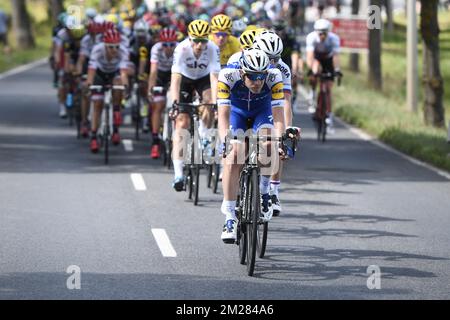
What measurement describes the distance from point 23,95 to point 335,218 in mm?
19053

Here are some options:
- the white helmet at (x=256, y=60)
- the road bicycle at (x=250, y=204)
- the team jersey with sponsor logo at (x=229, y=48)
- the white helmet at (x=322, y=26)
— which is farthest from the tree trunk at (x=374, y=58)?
the white helmet at (x=256, y=60)

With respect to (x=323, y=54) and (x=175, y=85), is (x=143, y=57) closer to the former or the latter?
(x=323, y=54)

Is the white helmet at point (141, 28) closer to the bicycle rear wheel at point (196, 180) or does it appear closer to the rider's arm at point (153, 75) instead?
the rider's arm at point (153, 75)

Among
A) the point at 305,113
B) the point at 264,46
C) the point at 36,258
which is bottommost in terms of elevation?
the point at 305,113

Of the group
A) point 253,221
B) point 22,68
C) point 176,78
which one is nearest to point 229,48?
point 176,78

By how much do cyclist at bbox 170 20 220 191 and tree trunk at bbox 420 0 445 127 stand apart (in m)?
8.65

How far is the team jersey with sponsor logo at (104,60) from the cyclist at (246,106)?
791 cm

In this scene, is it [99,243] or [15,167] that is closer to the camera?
A: [99,243]

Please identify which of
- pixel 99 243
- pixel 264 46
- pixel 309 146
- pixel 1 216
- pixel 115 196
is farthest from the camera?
pixel 309 146

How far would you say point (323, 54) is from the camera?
2475cm

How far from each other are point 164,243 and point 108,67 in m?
7.55
